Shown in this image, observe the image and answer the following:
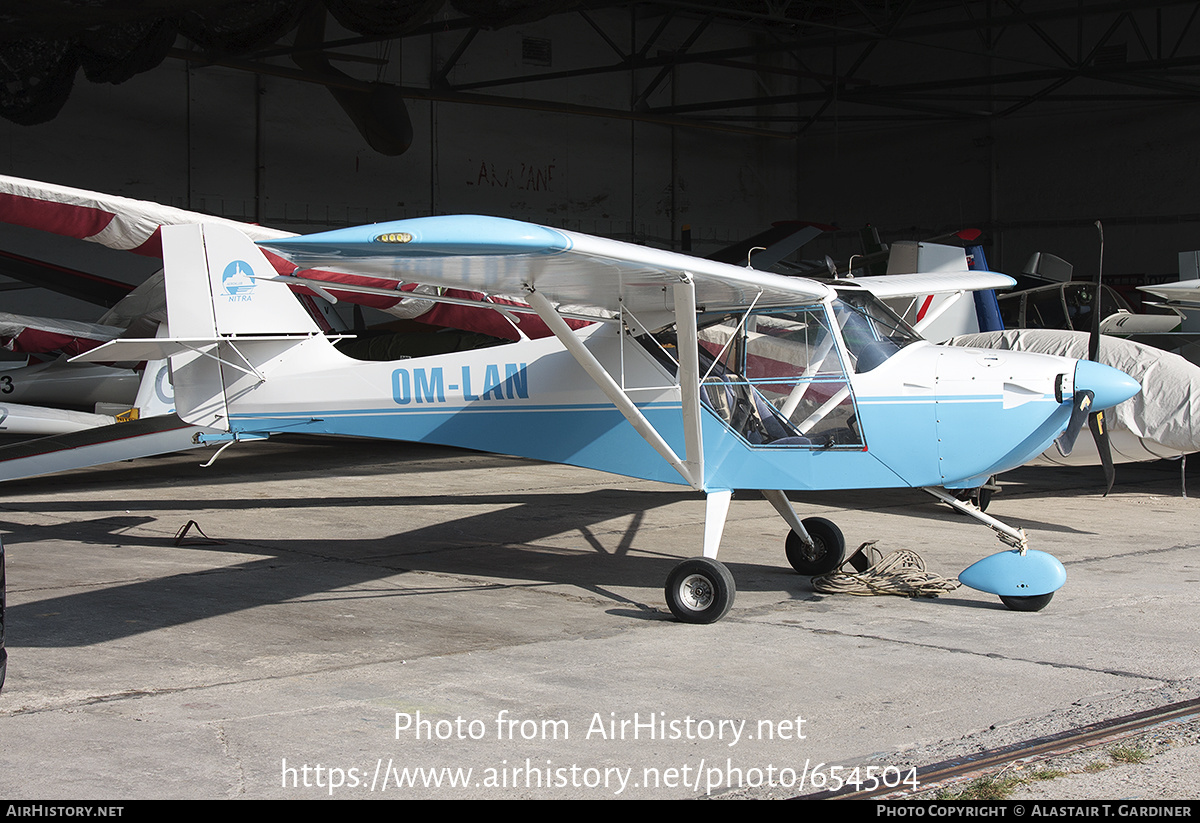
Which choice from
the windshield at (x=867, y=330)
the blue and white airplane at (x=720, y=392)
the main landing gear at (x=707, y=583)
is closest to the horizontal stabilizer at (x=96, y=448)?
the blue and white airplane at (x=720, y=392)

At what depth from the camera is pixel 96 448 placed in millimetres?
10109

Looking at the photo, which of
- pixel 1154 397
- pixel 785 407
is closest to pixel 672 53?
pixel 1154 397

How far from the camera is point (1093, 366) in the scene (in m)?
Result: 6.26


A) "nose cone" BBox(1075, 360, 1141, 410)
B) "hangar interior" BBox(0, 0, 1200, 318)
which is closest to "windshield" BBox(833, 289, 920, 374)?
"nose cone" BBox(1075, 360, 1141, 410)

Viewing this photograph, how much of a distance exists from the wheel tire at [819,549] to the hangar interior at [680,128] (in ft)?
39.4

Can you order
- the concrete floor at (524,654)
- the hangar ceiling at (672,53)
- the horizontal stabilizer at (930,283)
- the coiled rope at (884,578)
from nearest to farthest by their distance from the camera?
the concrete floor at (524,654)
the coiled rope at (884,578)
the horizontal stabilizer at (930,283)
the hangar ceiling at (672,53)

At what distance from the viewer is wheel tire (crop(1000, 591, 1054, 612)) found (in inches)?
245

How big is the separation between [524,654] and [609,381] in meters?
1.66

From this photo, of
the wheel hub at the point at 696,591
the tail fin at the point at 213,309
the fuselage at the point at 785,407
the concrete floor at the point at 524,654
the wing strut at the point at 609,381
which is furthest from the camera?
the tail fin at the point at 213,309

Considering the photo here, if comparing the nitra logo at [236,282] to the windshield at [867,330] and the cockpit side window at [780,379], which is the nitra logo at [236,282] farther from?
the windshield at [867,330]

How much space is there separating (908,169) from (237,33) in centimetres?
2141

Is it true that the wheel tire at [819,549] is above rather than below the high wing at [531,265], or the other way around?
below

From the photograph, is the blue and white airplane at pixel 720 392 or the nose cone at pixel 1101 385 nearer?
the blue and white airplane at pixel 720 392

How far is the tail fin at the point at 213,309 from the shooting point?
8406 mm
